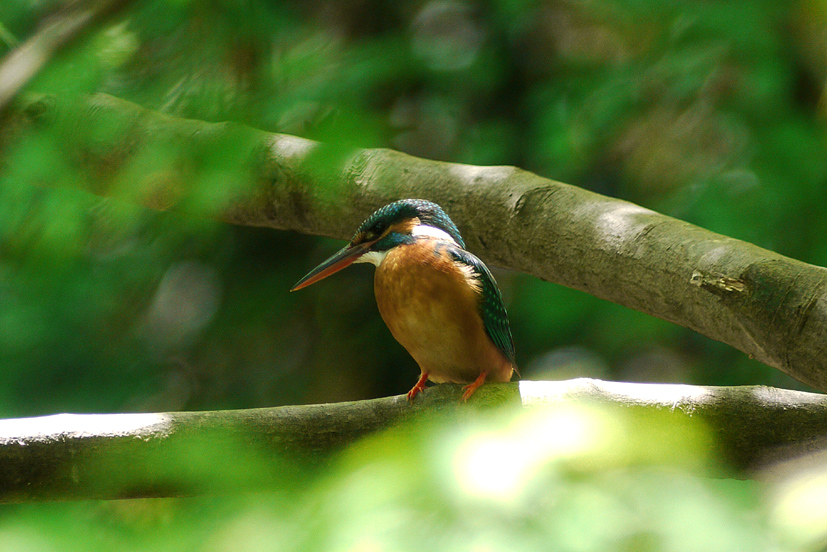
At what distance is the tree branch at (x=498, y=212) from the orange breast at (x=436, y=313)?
0.15m

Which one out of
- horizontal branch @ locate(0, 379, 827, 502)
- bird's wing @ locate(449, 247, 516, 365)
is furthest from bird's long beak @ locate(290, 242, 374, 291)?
horizontal branch @ locate(0, 379, 827, 502)

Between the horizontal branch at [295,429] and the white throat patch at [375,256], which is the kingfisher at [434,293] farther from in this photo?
the horizontal branch at [295,429]

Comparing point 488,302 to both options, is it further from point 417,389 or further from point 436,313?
point 417,389

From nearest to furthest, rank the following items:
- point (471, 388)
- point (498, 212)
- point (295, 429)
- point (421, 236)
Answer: point (295, 429), point (471, 388), point (498, 212), point (421, 236)

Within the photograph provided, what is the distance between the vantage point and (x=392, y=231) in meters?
1.89

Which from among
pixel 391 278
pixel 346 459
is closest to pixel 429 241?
pixel 391 278

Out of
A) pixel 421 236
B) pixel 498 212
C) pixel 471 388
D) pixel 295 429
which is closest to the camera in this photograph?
pixel 295 429

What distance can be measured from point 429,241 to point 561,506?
1.34 metres

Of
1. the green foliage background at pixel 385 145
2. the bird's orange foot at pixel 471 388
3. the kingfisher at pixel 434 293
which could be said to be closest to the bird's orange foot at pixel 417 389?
the kingfisher at pixel 434 293

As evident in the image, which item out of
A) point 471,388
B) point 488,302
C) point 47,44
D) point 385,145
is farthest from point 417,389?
point 47,44

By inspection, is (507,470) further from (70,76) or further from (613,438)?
(70,76)

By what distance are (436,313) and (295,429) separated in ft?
1.97

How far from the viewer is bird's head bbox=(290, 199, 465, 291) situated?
1848mm

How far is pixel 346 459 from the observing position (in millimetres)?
686
